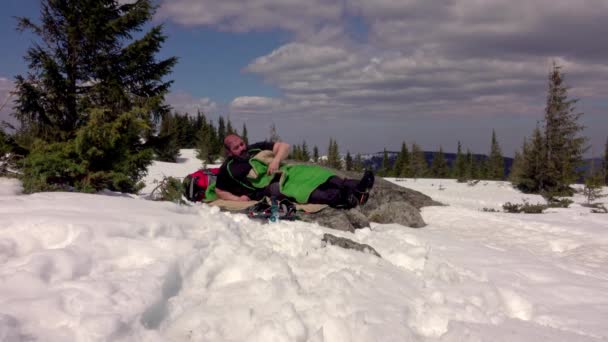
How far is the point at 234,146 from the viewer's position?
550 cm

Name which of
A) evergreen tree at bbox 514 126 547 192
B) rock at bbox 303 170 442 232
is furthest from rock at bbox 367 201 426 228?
evergreen tree at bbox 514 126 547 192

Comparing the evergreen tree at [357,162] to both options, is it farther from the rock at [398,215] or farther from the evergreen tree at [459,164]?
the rock at [398,215]

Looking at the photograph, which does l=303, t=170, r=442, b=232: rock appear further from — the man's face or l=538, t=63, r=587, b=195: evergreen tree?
l=538, t=63, r=587, b=195: evergreen tree

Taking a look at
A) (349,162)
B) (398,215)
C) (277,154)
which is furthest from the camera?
(349,162)

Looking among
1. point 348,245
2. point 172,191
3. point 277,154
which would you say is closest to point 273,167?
point 277,154

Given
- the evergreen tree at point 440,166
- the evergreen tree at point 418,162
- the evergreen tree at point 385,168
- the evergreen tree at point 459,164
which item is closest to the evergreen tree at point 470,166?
the evergreen tree at point 459,164

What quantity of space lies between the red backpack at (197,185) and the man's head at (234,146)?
0.64 metres

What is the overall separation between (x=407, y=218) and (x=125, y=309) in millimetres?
6700

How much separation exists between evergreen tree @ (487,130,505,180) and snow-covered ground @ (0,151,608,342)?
55.2 metres

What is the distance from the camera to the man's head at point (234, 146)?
550 cm

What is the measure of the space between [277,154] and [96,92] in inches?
254

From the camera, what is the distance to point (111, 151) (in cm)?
753

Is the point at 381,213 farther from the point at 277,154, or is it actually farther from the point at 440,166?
the point at 440,166

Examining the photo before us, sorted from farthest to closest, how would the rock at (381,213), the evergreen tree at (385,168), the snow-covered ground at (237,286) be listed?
1. the evergreen tree at (385,168)
2. the rock at (381,213)
3. the snow-covered ground at (237,286)
